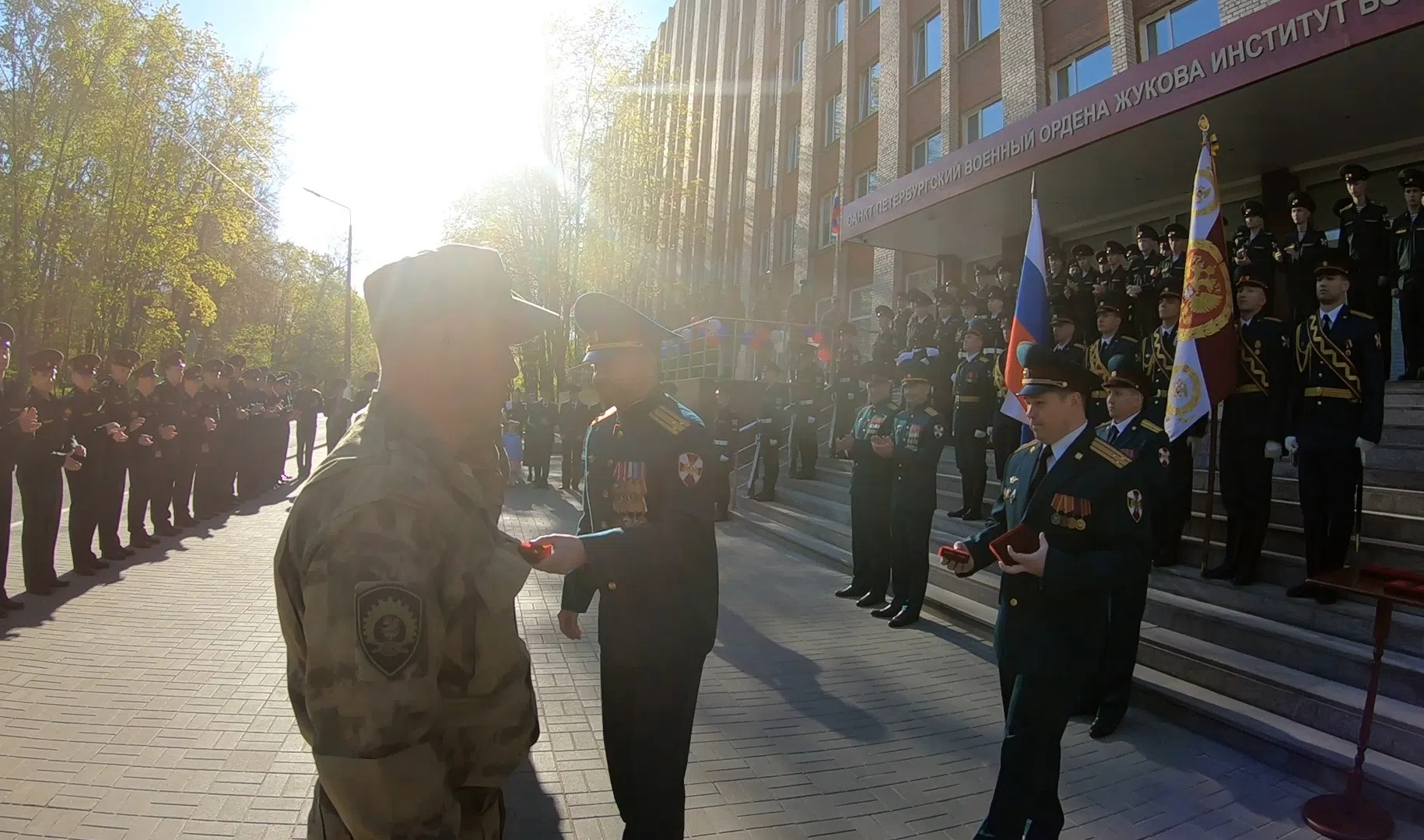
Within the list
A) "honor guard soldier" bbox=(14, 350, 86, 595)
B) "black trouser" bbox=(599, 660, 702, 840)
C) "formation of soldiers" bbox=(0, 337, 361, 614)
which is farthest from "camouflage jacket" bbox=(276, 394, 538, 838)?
"honor guard soldier" bbox=(14, 350, 86, 595)

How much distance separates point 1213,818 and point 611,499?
11.1 feet

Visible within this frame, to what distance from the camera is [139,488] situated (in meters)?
9.30

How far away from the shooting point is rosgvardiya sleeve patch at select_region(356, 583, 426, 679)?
1219 millimetres

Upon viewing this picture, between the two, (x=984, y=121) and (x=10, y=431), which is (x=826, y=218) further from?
(x=10, y=431)

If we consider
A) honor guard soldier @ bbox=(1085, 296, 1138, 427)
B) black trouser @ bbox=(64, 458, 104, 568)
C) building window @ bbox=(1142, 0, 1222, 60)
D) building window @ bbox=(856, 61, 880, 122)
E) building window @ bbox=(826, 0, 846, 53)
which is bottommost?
black trouser @ bbox=(64, 458, 104, 568)

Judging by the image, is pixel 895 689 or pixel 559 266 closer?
pixel 895 689

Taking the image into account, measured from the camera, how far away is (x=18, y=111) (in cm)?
1886

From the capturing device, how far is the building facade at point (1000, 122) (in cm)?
882

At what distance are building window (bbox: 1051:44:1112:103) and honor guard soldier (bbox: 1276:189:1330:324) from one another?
771 centimetres

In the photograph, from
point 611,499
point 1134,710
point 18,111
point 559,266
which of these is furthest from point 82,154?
point 1134,710

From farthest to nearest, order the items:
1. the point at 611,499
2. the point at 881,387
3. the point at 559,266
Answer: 1. the point at 559,266
2. the point at 881,387
3. the point at 611,499

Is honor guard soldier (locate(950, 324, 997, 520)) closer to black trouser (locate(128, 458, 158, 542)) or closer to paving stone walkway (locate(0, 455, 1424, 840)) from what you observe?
paving stone walkway (locate(0, 455, 1424, 840))

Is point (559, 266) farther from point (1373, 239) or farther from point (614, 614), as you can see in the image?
point (614, 614)

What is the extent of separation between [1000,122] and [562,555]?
1905 cm
